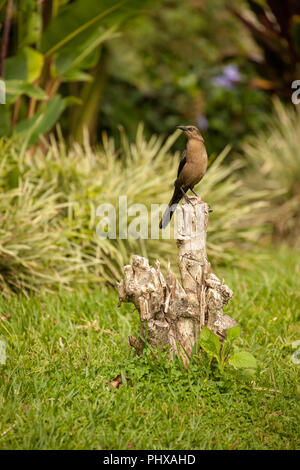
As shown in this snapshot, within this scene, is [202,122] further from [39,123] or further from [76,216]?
[76,216]

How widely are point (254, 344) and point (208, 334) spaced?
1.83 feet

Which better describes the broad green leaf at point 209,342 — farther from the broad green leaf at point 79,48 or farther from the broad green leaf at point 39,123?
the broad green leaf at point 79,48

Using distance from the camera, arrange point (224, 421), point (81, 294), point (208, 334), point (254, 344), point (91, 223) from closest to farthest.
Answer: point (224, 421)
point (208, 334)
point (254, 344)
point (81, 294)
point (91, 223)

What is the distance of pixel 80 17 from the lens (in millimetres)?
4316

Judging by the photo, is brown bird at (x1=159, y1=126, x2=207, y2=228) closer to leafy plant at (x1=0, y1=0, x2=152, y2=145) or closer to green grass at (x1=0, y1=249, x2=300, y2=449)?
green grass at (x1=0, y1=249, x2=300, y2=449)

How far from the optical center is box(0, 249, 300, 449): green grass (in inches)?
85.0

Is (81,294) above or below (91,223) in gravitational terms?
below

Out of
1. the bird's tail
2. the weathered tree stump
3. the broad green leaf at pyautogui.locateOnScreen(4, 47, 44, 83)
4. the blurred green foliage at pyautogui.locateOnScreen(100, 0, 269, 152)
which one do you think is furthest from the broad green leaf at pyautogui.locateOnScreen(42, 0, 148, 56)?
the weathered tree stump

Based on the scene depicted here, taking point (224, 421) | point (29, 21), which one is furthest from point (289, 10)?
point (224, 421)

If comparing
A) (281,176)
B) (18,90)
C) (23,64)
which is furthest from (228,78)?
(18,90)

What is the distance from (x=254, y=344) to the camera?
293 cm

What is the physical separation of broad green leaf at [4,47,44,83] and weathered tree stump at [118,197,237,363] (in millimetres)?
2319

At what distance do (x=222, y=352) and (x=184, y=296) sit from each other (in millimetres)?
300

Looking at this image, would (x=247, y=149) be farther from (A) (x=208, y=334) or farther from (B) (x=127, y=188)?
(A) (x=208, y=334)
